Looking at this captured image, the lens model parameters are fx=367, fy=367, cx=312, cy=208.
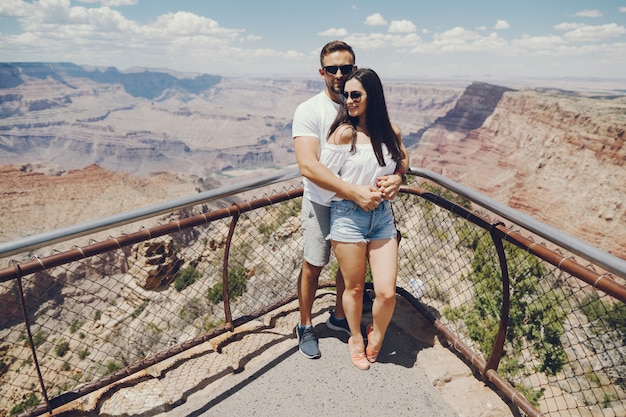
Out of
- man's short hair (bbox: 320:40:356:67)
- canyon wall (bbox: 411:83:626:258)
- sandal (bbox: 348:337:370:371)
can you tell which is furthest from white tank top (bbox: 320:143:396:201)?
canyon wall (bbox: 411:83:626:258)

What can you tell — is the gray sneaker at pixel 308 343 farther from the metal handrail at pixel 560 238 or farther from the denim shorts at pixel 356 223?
the metal handrail at pixel 560 238

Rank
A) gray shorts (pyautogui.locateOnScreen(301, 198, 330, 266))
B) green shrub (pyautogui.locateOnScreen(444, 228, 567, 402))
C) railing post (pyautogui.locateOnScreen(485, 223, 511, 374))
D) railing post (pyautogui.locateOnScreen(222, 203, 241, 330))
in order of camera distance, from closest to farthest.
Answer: railing post (pyautogui.locateOnScreen(485, 223, 511, 374)), gray shorts (pyautogui.locateOnScreen(301, 198, 330, 266)), railing post (pyautogui.locateOnScreen(222, 203, 241, 330)), green shrub (pyautogui.locateOnScreen(444, 228, 567, 402))

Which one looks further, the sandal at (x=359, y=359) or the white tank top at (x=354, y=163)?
the sandal at (x=359, y=359)

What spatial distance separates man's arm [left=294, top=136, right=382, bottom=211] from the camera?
2.34 m

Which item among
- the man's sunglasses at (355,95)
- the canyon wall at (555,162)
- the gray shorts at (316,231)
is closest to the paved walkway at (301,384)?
the gray shorts at (316,231)

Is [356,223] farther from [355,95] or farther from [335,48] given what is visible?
[335,48]

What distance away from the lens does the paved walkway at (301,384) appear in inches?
96.4

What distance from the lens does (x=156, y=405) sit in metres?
2.48

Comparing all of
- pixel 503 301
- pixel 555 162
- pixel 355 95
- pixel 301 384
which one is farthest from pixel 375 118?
pixel 555 162

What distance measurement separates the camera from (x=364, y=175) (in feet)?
7.93

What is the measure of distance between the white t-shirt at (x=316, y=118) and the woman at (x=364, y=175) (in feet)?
0.19

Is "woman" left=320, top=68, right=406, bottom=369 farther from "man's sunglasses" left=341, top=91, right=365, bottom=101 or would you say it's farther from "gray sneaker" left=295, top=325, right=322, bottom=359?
"gray sneaker" left=295, top=325, right=322, bottom=359

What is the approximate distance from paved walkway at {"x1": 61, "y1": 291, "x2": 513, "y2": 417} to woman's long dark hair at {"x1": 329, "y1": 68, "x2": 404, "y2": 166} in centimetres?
157

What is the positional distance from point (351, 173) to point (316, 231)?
528 mm
